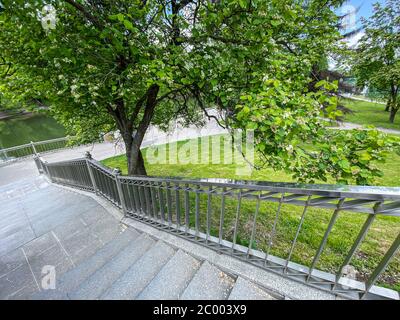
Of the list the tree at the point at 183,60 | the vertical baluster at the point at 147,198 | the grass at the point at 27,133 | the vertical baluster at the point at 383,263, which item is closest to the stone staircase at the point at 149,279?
the vertical baluster at the point at 147,198

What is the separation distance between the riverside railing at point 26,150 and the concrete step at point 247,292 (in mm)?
10077

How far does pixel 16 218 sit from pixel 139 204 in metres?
3.27

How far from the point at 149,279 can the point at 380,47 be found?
14.7 m

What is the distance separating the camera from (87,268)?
2.03 metres

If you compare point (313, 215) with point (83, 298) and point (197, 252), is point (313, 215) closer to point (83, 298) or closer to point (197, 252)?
point (197, 252)

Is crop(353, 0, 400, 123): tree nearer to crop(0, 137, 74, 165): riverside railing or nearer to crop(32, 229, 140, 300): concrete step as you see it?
crop(32, 229, 140, 300): concrete step

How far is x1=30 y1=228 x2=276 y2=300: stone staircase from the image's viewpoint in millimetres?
1540

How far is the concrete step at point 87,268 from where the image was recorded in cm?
177

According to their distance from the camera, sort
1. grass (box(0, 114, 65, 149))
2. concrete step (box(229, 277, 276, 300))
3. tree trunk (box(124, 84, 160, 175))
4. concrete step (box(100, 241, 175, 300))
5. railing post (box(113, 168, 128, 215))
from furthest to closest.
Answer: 1. grass (box(0, 114, 65, 149))
2. tree trunk (box(124, 84, 160, 175))
3. railing post (box(113, 168, 128, 215))
4. concrete step (box(100, 241, 175, 300))
5. concrete step (box(229, 277, 276, 300))

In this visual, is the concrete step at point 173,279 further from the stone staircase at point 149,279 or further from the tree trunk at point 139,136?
the tree trunk at point 139,136

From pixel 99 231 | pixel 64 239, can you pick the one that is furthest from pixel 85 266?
pixel 64 239

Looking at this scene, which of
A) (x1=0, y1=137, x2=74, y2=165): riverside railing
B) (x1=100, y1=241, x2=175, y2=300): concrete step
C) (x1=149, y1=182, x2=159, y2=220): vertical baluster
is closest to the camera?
(x1=100, y1=241, x2=175, y2=300): concrete step

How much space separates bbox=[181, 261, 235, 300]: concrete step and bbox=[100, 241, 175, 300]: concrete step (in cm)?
48

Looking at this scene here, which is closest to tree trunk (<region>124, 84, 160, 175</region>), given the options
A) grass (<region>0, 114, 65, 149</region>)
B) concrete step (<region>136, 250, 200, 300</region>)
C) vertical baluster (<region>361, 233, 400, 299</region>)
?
concrete step (<region>136, 250, 200, 300</region>)
